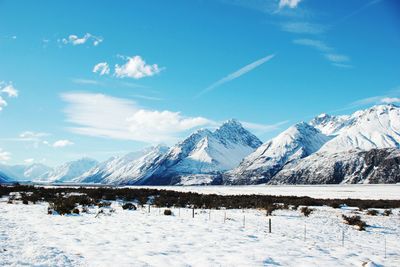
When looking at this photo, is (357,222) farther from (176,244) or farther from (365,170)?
(365,170)

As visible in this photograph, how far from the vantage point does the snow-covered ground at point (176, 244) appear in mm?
12078

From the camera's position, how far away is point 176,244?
15195mm

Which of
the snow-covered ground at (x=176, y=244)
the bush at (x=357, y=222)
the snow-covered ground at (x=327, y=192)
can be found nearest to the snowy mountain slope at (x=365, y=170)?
the snow-covered ground at (x=327, y=192)

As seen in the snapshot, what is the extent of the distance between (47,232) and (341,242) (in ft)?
49.1

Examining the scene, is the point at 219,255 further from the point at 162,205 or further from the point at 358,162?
the point at 358,162

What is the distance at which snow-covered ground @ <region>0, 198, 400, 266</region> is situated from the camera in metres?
12.1

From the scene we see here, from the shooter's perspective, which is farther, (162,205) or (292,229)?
(162,205)

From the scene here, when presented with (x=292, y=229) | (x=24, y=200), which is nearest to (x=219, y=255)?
(x=292, y=229)

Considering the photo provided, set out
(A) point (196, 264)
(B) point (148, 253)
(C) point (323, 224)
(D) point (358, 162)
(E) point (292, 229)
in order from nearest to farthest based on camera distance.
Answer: (A) point (196, 264) < (B) point (148, 253) < (E) point (292, 229) < (C) point (323, 224) < (D) point (358, 162)

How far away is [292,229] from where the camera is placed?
2219cm

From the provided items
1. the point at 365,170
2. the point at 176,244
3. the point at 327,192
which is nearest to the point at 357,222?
the point at 176,244

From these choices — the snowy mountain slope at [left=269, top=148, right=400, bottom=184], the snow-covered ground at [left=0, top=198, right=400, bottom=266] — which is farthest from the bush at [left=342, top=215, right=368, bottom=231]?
the snowy mountain slope at [left=269, top=148, right=400, bottom=184]

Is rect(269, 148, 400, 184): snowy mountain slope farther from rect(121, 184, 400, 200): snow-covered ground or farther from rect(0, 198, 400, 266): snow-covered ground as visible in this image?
rect(0, 198, 400, 266): snow-covered ground

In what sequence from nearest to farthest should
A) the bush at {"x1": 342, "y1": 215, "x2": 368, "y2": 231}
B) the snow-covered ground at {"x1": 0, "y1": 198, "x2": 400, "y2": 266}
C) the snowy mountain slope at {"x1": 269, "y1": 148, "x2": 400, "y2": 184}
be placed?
the snow-covered ground at {"x1": 0, "y1": 198, "x2": 400, "y2": 266}, the bush at {"x1": 342, "y1": 215, "x2": 368, "y2": 231}, the snowy mountain slope at {"x1": 269, "y1": 148, "x2": 400, "y2": 184}
